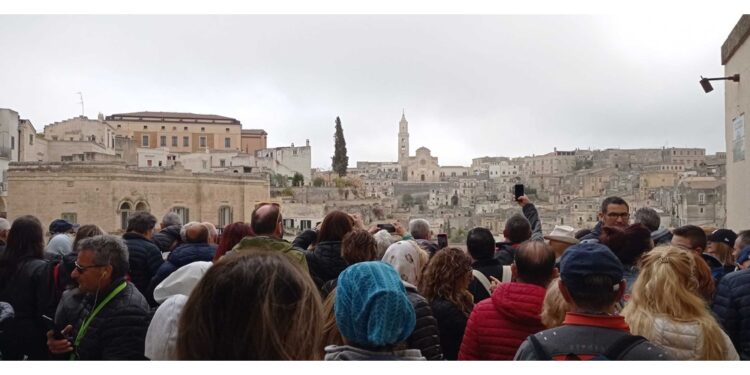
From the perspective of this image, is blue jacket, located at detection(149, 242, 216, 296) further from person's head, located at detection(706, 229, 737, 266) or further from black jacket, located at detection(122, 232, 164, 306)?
person's head, located at detection(706, 229, 737, 266)

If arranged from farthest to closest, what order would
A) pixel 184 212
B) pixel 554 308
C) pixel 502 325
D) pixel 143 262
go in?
pixel 184 212 → pixel 143 262 → pixel 502 325 → pixel 554 308

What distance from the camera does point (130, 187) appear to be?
21250 mm

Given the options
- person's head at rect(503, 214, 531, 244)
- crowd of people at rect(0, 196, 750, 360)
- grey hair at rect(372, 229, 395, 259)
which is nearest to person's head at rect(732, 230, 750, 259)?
crowd of people at rect(0, 196, 750, 360)

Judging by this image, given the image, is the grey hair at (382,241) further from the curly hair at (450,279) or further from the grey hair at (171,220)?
the grey hair at (171,220)

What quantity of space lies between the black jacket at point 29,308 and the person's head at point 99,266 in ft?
3.07

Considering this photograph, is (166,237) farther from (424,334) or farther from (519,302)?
(519,302)

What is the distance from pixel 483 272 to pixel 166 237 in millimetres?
3189

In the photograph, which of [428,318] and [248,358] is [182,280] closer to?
[428,318]

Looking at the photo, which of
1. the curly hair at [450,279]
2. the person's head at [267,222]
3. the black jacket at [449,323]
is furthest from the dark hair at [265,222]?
the black jacket at [449,323]

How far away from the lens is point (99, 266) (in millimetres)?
2994

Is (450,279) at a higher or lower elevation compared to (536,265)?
lower

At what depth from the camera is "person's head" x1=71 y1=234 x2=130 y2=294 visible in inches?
118

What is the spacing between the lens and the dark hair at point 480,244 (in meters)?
4.17

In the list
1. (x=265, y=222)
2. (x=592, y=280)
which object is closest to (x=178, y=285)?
(x=265, y=222)
